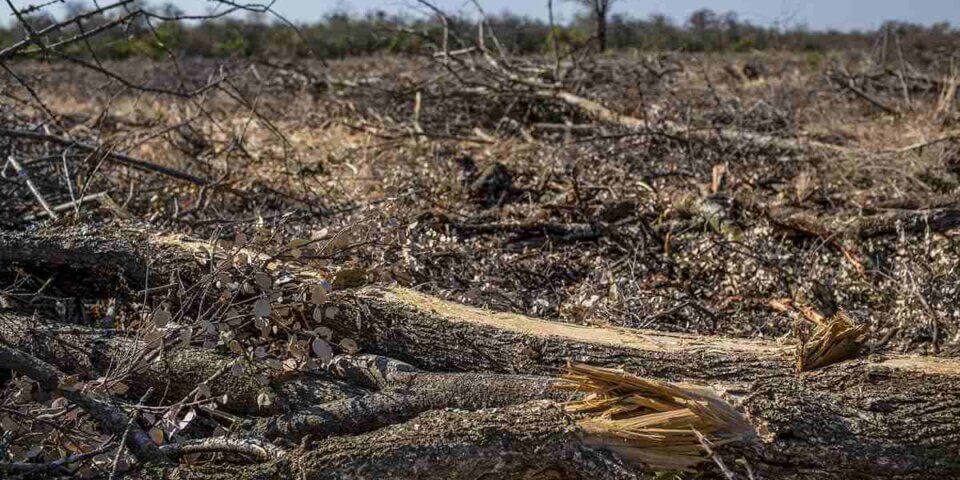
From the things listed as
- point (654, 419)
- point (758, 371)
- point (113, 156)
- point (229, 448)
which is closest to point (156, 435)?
point (229, 448)

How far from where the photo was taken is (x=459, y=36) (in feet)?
25.5

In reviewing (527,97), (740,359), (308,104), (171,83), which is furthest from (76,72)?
(740,359)

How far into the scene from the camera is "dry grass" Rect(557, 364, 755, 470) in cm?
202

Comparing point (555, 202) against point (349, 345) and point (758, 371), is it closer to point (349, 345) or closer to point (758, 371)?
point (758, 371)

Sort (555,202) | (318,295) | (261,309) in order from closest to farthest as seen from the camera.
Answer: (261,309)
(318,295)
(555,202)

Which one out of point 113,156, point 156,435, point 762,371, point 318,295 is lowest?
point 762,371

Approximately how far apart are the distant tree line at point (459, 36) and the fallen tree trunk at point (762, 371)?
5089 millimetres

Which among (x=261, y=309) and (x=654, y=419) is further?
(x=261, y=309)

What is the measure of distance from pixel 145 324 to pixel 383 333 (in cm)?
67

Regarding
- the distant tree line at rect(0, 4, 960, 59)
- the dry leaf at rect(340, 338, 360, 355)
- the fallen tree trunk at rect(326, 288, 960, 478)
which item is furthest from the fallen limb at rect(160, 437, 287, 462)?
the distant tree line at rect(0, 4, 960, 59)

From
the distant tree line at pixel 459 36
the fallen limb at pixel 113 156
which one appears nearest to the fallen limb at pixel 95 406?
the fallen limb at pixel 113 156

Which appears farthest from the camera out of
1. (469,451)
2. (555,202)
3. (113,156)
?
(555,202)

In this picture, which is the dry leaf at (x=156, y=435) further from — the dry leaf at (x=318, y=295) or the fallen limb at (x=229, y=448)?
the dry leaf at (x=318, y=295)

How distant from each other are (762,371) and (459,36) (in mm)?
5909
